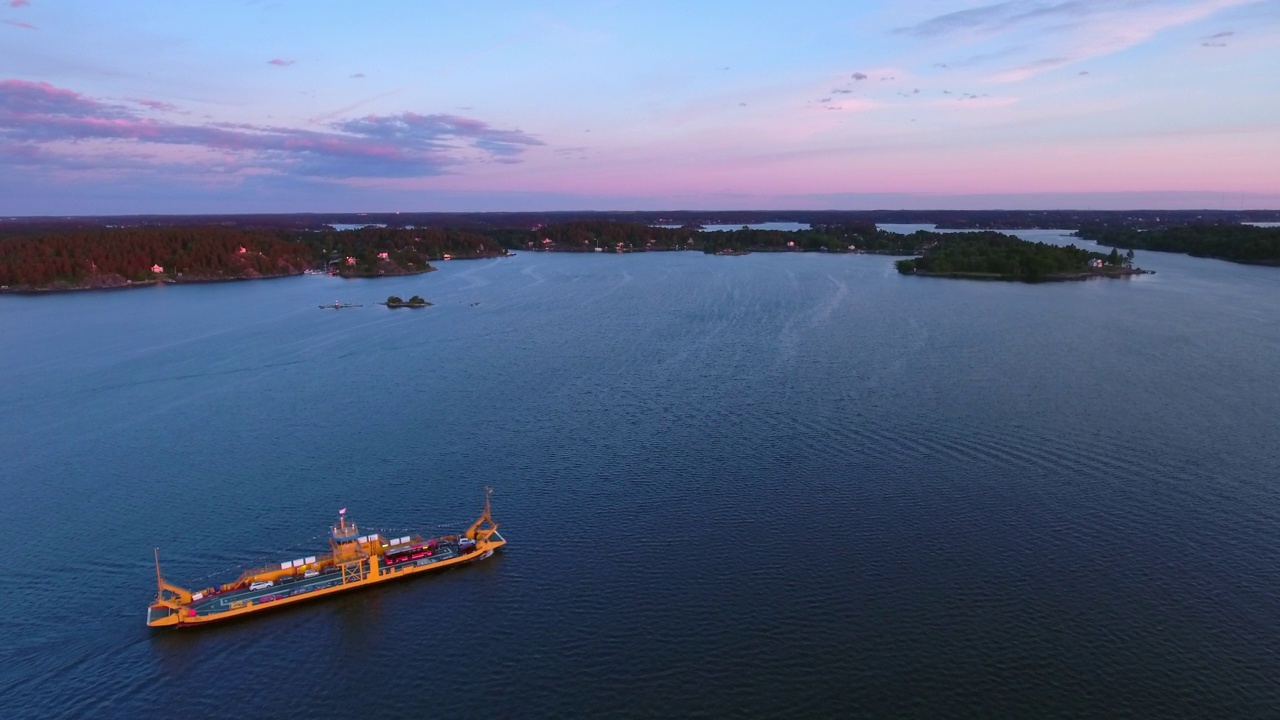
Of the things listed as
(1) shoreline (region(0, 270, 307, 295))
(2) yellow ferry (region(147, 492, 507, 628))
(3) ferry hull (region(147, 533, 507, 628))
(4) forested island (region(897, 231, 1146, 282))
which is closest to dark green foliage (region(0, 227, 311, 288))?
(1) shoreline (region(0, 270, 307, 295))

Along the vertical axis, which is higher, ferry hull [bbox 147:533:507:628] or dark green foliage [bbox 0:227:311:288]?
dark green foliage [bbox 0:227:311:288]

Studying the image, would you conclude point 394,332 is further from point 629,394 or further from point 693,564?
point 693,564

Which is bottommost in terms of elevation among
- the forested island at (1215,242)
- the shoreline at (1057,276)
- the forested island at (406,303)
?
the forested island at (406,303)

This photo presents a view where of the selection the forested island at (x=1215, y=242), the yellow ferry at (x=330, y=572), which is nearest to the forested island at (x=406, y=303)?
the yellow ferry at (x=330, y=572)

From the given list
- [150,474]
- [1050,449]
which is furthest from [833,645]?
[150,474]

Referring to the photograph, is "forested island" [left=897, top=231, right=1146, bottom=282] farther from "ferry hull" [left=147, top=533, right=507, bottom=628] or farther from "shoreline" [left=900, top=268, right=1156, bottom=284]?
"ferry hull" [left=147, top=533, right=507, bottom=628]

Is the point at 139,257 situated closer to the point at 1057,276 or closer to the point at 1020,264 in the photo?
the point at 1020,264

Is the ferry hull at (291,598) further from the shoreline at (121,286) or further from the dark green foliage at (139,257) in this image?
the dark green foliage at (139,257)
